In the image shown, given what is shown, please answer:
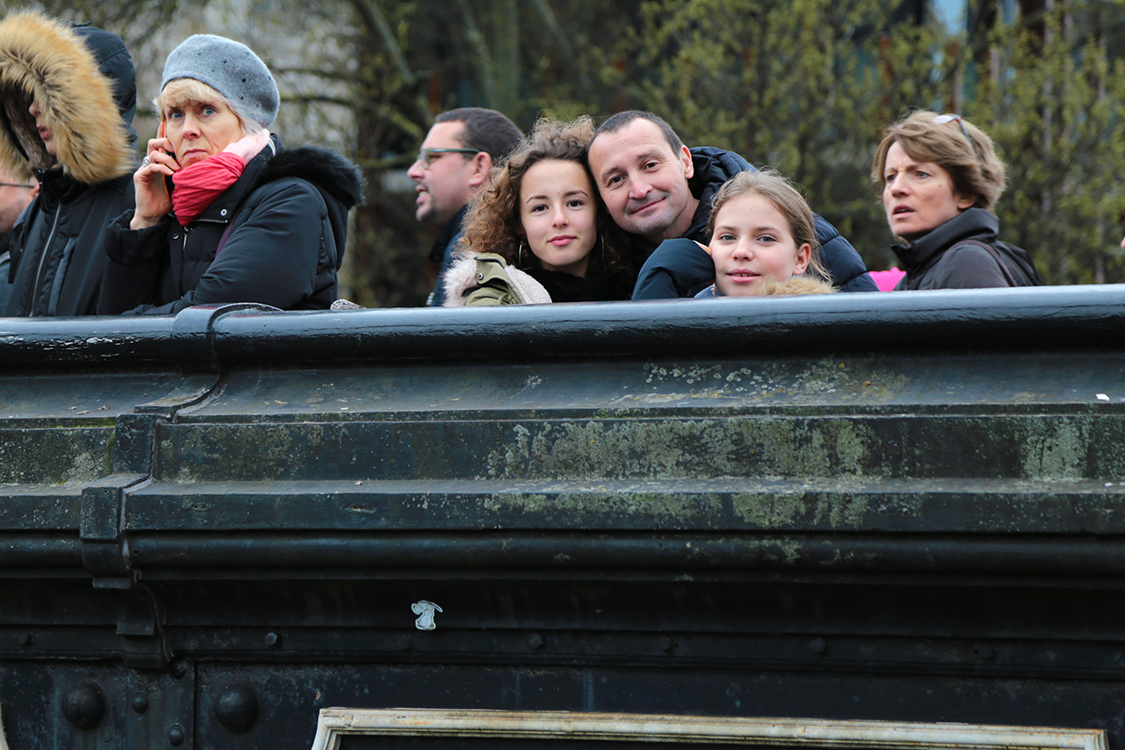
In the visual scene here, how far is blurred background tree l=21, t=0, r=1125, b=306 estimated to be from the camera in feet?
31.6

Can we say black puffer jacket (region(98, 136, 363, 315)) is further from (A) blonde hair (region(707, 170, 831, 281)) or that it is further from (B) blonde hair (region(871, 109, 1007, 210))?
(B) blonde hair (region(871, 109, 1007, 210))

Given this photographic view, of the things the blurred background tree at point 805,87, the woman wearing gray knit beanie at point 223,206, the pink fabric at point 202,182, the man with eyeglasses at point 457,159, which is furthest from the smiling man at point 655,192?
the blurred background tree at point 805,87

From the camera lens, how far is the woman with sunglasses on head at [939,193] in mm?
3137

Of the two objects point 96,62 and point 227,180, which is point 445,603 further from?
point 96,62

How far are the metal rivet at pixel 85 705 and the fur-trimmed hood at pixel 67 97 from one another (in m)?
1.85

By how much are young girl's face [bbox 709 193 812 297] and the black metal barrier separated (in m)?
1.17

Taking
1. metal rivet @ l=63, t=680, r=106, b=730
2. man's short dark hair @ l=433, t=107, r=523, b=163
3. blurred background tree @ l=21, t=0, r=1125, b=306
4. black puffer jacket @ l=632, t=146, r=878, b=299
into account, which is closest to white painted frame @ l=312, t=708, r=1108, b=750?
metal rivet @ l=63, t=680, r=106, b=730

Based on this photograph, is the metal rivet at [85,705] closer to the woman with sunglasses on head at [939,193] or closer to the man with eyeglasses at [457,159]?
the woman with sunglasses on head at [939,193]

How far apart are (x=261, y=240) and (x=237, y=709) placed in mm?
1371

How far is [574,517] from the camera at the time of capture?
4.33 ft

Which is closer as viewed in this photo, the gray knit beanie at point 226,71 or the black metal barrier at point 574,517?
the black metal barrier at point 574,517

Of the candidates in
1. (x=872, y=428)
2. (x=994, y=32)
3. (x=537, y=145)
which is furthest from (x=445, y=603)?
(x=994, y=32)

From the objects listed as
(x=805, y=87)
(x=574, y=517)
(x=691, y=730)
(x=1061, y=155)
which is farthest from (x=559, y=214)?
(x=1061, y=155)

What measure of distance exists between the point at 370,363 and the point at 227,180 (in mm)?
1347
